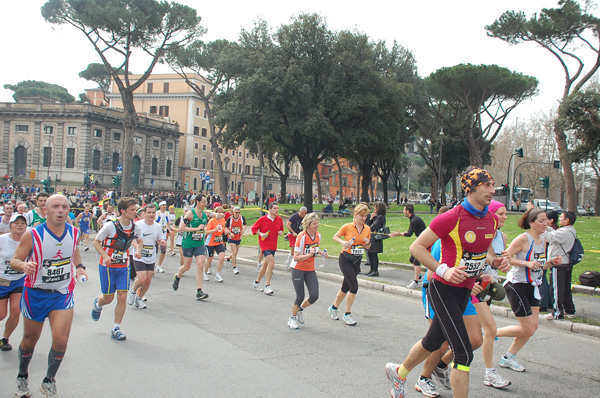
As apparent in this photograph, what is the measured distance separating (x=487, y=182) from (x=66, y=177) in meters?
65.7

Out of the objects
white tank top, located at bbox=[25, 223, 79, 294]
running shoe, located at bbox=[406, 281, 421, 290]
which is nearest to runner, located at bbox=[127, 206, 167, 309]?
white tank top, located at bbox=[25, 223, 79, 294]

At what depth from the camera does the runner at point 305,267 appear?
7.27 meters

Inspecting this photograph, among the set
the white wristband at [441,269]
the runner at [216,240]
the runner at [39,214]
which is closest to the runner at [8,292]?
the runner at [39,214]

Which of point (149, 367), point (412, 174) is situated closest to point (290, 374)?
point (149, 367)

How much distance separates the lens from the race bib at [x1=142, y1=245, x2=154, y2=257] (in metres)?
7.91

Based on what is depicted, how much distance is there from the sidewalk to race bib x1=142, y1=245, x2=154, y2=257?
524 cm

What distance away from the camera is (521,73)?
129 feet

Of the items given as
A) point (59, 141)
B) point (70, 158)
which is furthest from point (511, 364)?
point (59, 141)

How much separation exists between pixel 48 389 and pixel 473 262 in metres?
3.81

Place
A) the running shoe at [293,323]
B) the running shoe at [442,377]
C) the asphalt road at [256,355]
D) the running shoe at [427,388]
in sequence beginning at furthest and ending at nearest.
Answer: the running shoe at [293,323], the running shoe at [442,377], the asphalt road at [256,355], the running shoe at [427,388]

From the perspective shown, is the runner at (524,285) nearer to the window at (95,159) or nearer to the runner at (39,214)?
the runner at (39,214)

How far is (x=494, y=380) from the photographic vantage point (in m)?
4.96

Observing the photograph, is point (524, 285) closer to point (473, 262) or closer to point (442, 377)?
point (442, 377)

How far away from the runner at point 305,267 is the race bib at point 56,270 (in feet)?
11.5
